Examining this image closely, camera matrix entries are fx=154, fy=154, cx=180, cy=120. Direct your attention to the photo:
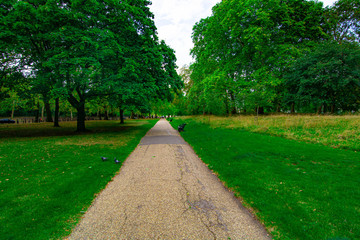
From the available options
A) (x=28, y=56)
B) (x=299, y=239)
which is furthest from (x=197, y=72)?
(x=299, y=239)

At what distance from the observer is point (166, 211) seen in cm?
331

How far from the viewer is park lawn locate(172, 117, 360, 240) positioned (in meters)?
2.82

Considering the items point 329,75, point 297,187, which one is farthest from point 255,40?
point 297,187

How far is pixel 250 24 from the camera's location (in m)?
20.6

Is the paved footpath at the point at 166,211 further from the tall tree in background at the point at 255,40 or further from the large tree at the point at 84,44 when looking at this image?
the tall tree in background at the point at 255,40

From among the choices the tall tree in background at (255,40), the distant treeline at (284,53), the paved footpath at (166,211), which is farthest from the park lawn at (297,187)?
the tall tree in background at (255,40)

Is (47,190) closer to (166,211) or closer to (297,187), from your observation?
(166,211)

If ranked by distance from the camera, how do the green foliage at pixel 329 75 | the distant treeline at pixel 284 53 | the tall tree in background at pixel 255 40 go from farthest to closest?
the tall tree in background at pixel 255 40, the distant treeline at pixel 284 53, the green foliage at pixel 329 75

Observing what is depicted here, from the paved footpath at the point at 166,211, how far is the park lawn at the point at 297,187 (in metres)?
0.46

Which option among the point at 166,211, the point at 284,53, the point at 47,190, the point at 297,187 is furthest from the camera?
the point at 284,53

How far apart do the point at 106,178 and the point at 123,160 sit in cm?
199

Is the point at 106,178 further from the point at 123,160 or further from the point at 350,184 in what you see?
the point at 350,184

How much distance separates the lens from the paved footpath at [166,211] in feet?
8.92

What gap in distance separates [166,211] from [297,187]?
3.65 metres
